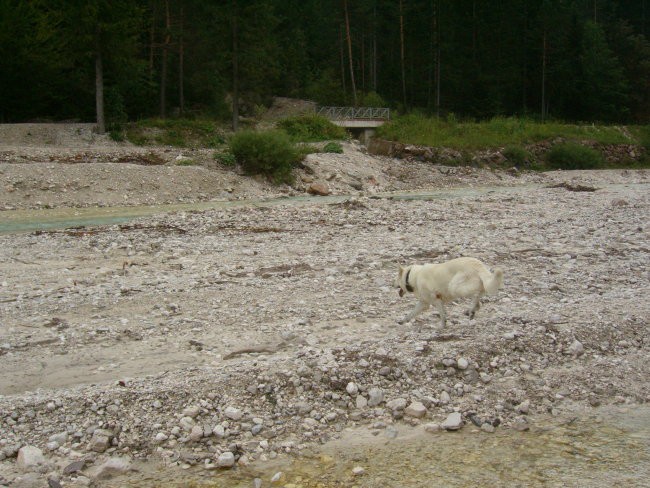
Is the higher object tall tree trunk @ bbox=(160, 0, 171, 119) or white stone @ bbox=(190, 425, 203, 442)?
tall tree trunk @ bbox=(160, 0, 171, 119)

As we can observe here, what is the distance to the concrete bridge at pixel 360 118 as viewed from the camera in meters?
46.8

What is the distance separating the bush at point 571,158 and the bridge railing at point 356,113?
12.3 meters

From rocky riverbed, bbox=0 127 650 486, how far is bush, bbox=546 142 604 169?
98.0 feet

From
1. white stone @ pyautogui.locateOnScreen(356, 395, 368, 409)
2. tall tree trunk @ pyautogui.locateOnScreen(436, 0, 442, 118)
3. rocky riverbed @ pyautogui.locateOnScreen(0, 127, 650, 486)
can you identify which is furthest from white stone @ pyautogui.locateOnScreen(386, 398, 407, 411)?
tall tree trunk @ pyautogui.locateOnScreen(436, 0, 442, 118)

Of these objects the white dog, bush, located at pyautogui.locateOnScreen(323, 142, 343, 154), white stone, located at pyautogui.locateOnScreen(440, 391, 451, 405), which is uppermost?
bush, located at pyautogui.locateOnScreen(323, 142, 343, 154)

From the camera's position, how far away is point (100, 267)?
1304cm

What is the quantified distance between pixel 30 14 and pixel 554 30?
45.7 meters

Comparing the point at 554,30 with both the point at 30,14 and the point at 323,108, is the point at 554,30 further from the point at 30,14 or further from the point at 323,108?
the point at 30,14

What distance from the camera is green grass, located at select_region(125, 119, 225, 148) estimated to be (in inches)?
1609

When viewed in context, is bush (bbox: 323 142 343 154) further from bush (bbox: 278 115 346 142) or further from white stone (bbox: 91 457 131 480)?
white stone (bbox: 91 457 131 480)

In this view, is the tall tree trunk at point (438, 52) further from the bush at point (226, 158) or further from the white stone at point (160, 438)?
the white stone at point (160, 438)

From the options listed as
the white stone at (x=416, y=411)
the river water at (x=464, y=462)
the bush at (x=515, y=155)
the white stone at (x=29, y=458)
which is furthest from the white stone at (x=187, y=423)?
the bush at (x=515, y=155)

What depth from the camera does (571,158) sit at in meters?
42.9

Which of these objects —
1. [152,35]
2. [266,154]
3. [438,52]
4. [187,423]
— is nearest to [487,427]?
[187,423]
